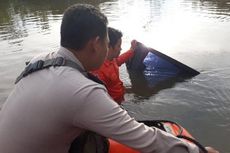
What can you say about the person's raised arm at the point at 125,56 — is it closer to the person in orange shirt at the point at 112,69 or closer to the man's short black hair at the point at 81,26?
the person in orange shirt at the point at 112,69

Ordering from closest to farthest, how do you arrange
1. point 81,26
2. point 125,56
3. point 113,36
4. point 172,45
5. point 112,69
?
point 81,26
point 113,36
point 112,69
point 125,56
point 172,45

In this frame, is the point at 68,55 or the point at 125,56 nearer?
the point at 68,55

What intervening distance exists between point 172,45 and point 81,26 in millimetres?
6574

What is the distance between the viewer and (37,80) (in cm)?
178

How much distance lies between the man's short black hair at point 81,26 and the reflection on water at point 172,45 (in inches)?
104

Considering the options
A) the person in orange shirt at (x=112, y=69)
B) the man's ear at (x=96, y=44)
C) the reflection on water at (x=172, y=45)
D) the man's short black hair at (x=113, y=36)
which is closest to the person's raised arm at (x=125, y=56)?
the reflection on water at (x=172, y=45)

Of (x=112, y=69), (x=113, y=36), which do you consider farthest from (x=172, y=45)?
(x=113, y=36)

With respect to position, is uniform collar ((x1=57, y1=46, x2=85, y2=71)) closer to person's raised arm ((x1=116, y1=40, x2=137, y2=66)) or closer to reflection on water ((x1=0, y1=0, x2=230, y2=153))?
reflection on water ((x1=0, y1=0, x2=230, y2=153))

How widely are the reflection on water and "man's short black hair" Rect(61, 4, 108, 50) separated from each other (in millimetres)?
2650

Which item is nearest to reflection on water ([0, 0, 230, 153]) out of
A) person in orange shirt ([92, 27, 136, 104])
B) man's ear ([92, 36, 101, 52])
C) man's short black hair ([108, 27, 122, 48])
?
person in orange shirt ([92, 27, 136, 104])

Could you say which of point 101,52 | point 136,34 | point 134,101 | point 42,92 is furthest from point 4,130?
point 136,34

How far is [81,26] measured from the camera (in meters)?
1.86

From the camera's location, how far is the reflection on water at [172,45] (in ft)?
16.0

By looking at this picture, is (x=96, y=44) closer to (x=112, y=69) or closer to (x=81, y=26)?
(x=81, y=26)
